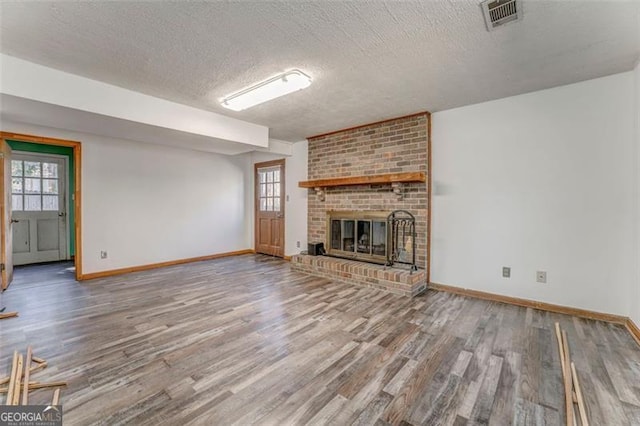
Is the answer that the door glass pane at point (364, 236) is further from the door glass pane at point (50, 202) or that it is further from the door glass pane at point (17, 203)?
the door glass pane at point (17, 203)

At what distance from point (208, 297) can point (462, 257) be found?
331 centimetres

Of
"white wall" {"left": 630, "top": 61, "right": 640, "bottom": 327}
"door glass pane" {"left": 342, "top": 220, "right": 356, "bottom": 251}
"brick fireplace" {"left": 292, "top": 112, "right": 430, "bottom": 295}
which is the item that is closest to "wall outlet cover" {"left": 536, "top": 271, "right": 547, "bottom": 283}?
"white wall" {"left": 630, "top": 61, "right": 640, "bottom": 327}

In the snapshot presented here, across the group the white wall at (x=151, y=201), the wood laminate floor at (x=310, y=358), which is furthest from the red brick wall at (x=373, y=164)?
the white wall at (x=151, y=201)

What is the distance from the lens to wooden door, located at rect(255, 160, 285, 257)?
6.07m

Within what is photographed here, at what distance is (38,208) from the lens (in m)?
5.39

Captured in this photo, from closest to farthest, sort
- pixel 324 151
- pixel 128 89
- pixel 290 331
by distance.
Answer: pixel 290 331 → pixel 128 89 → pixel 324 151

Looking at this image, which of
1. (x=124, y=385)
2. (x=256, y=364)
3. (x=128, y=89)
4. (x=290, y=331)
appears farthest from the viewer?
(x=128, y=89)

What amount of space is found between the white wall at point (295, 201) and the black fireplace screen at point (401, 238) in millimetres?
1990

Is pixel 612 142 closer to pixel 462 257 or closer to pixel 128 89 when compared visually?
pixel 462 257

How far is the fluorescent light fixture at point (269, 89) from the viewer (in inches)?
106

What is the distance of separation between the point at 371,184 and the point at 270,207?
2712mm

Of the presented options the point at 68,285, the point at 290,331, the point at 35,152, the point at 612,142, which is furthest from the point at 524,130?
the point at 35,152

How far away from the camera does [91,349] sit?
2.23m

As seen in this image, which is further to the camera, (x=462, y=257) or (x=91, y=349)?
(x=462, y=257)
